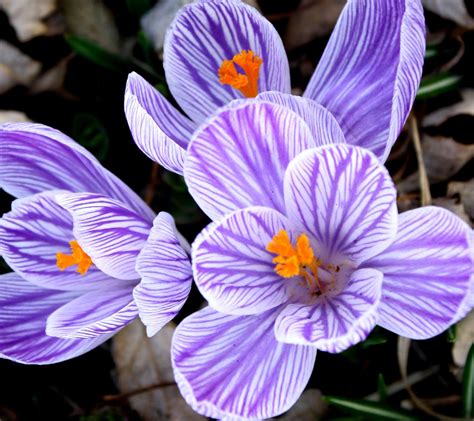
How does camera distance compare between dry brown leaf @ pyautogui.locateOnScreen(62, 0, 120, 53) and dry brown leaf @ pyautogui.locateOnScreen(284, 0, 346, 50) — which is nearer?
dry brown leaf @ pyautogui.locateOnScreen(284, 0, 346, 50)

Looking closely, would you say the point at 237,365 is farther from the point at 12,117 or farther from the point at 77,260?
the point at 12,117

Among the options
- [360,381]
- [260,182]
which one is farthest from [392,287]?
[360,381]

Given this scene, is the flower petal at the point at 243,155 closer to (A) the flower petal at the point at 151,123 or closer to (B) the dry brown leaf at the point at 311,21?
(A) the flower petal at the point at 151,123

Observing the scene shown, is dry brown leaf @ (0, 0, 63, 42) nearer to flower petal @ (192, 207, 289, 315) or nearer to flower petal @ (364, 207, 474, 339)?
flower petal @ (192, 207, 289, 315)

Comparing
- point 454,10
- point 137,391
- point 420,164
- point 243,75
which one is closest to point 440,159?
point 420,164

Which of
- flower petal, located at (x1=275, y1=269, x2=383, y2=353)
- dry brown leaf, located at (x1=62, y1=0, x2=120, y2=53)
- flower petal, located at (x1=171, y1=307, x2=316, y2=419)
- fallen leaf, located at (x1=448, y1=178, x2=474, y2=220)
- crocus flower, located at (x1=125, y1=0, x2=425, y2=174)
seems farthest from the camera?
dry brown leaf, located at (x1=62, y1=0, x2=120, y2=53)

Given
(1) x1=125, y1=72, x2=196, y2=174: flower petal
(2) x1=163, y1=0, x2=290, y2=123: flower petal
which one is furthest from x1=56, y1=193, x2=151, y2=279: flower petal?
(2) x1=163, y1=0, x2=290, y2=123: flower petal

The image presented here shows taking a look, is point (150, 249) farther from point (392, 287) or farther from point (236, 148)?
point (392, 287)

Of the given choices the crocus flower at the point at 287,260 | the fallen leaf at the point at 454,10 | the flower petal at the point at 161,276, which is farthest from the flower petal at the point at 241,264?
the fallen leaf at the point at 454,10
